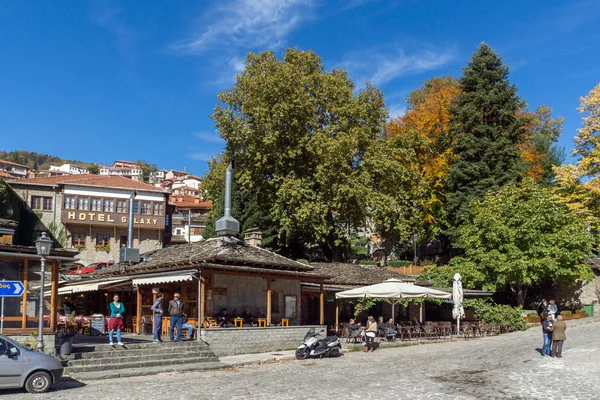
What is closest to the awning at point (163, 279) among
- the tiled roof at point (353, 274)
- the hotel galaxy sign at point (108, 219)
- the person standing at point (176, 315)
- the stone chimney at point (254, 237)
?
the person standing at point (176, 315)

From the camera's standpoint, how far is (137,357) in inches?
619

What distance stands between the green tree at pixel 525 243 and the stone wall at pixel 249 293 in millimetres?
12167

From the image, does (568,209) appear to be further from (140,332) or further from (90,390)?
(90,390)

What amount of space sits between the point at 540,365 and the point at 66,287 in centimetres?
1927

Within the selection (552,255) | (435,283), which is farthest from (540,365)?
(435,283)

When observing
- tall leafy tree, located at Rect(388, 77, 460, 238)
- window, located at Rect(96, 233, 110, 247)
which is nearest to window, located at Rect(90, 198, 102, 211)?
window, located at Rect(96, 233, 110, 247)

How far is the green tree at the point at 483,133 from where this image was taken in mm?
38625

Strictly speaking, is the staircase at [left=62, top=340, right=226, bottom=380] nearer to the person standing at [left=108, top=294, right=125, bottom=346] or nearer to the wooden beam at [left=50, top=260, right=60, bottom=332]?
the person standing at [left=108, top=294, right=125, bottom=346]

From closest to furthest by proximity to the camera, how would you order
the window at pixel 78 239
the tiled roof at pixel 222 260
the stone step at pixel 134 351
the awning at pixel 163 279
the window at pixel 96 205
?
the stone step at pixel 134 351
the awning at pixel 163 279
the tiled roof at pixel 222 260
the window at pixel 78 239
the window at pixel 96 205

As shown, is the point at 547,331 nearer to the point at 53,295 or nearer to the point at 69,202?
the point at 53,295

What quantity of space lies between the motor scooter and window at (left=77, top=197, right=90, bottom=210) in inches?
1603

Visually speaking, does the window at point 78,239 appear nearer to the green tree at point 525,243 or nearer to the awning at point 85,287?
the awning at point 85,287

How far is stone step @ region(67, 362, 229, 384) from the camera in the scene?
13887 mm

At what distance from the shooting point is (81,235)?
5416cm
